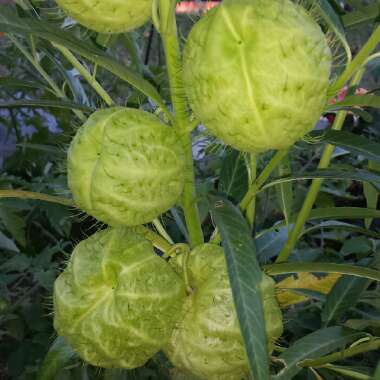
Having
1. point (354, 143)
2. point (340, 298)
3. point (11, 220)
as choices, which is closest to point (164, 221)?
point (11, 220)

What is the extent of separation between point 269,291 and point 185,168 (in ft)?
0.74

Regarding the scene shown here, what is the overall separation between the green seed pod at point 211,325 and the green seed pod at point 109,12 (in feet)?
1.16

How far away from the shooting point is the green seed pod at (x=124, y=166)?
0.75 metres

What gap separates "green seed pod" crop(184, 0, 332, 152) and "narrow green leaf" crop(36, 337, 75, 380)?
1.98ft

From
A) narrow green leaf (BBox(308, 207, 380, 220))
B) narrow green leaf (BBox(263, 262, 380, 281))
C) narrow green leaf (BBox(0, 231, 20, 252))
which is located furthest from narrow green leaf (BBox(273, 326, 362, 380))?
narrow green leaf (BBox(0, 231, 20, 252))

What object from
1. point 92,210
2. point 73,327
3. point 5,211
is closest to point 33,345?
point 5,211

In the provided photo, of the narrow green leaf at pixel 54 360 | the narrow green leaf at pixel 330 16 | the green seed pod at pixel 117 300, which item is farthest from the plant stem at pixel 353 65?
the narrow green leaf at pixel 54 360

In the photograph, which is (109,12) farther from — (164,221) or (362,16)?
(164,221)

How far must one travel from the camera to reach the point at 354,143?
2.91 ft

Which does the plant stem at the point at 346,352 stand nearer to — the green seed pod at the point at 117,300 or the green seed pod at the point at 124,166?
the green seed pod at the point at 117,300

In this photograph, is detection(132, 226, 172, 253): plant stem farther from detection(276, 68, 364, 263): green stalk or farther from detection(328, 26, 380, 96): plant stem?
detection(328, 26, 380, 96): plant stem

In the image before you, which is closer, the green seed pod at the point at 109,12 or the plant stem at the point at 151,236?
the green seed pod at the point at 109,12

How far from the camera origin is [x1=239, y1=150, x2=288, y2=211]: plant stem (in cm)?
86

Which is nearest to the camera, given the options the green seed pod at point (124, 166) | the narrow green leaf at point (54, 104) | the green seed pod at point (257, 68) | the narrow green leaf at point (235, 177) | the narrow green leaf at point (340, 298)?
the green seed pod at point (257, 68)
